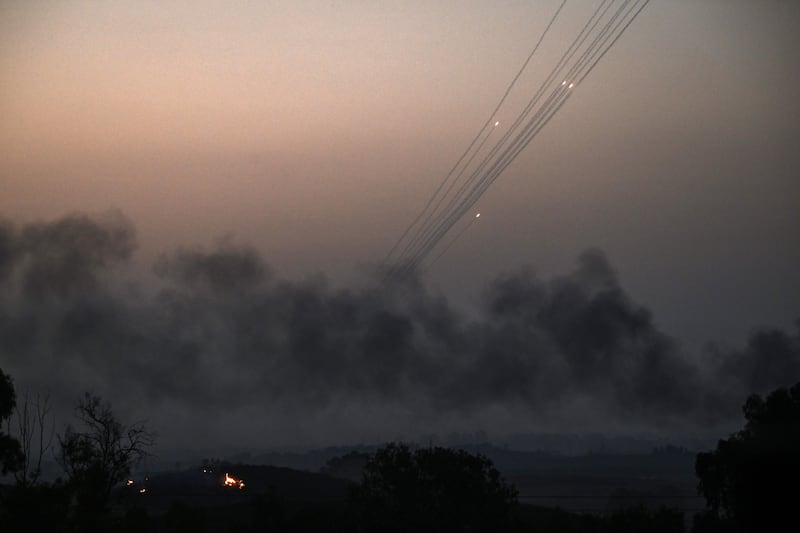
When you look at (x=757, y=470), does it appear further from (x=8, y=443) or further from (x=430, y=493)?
(x=8, y=443)

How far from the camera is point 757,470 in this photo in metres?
53.8

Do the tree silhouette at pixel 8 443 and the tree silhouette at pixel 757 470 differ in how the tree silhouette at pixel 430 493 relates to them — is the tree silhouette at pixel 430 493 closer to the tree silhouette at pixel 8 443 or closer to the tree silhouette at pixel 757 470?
the tree silhouette at pixel 757 470

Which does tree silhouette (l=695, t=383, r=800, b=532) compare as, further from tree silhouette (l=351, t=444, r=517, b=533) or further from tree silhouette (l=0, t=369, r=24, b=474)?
tree silhouette (l=0, t=369, r=24, b=474)

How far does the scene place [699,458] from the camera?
2325 inches

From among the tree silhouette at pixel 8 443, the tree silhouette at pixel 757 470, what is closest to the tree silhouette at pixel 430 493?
the tree silhouette at pixel 757 470

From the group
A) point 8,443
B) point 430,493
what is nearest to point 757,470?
point 430,493

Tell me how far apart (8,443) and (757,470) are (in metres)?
41.2

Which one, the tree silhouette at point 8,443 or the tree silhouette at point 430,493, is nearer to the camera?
the tree silhouette at point 8,443

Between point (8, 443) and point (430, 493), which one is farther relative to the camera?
point (430, 493)

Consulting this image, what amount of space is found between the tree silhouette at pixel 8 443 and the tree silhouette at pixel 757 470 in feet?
130

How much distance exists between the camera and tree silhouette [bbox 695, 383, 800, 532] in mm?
51562

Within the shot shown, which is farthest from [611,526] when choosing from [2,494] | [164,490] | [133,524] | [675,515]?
[164,490]

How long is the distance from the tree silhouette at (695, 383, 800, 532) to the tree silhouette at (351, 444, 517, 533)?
20983 millimetres

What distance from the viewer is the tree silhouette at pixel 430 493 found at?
74562 millimetres
